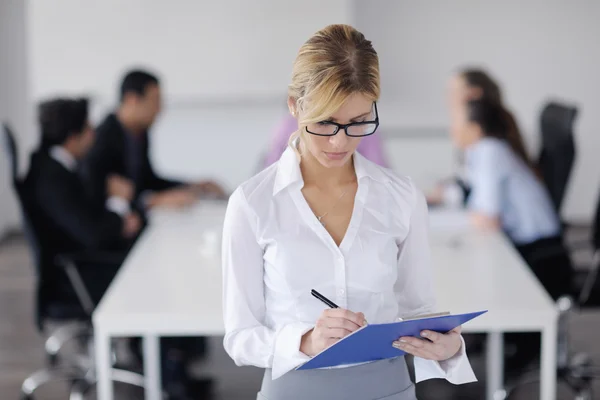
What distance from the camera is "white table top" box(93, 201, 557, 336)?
2703 millimetres

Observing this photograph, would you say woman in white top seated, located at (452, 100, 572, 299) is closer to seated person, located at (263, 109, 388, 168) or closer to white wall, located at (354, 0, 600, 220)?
seated person, located at (263, 109, 388, 168)

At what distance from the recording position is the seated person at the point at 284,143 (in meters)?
3.88

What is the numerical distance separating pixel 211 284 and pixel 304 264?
1307 millimetres

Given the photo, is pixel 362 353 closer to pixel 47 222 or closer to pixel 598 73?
pixel 47 222

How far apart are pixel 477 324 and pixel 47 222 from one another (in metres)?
1.83

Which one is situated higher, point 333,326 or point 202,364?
point 333,326

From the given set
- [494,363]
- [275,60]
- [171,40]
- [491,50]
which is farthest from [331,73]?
[491,50]

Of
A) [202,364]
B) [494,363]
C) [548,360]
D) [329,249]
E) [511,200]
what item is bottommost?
[202,364]

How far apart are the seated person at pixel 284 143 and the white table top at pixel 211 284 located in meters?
0.39

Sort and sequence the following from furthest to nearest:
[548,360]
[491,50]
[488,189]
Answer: [491,50] → [488,189] → [548,360]

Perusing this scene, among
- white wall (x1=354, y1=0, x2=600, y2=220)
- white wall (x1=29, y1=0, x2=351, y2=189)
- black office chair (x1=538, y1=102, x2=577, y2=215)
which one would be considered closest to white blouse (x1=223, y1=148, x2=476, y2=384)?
black office chair (x1=538, y1=102, x2=577, y2=215)

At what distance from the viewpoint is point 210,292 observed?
2920 mm

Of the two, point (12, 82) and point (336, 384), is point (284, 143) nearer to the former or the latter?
point (336, 384)

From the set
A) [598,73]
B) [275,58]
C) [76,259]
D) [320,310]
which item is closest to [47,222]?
[76,259]
